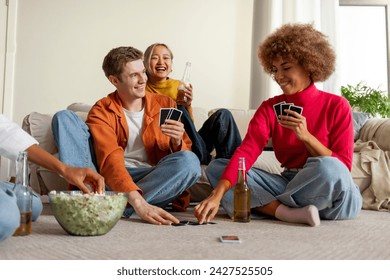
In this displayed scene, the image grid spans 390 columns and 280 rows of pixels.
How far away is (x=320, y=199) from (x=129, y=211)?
835 millimetres

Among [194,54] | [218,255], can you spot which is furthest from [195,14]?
[218,255]

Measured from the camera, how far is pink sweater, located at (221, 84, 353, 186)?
211cm

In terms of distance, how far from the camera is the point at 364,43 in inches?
191

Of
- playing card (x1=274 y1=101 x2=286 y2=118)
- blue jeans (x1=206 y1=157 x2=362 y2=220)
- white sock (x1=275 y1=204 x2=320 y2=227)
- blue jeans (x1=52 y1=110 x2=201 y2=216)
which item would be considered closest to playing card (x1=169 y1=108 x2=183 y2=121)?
blue jeans (x1=52 y1=110 x2=201 y2=216)

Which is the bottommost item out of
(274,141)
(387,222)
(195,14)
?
(387,222)

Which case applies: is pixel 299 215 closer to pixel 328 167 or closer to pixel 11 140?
pixel 328 167

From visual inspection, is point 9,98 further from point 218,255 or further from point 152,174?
point 218,255

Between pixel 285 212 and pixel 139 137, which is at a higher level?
pixel 139 137

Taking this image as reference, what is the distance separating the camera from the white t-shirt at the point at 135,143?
2.41m

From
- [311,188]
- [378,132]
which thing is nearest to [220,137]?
[311,188]

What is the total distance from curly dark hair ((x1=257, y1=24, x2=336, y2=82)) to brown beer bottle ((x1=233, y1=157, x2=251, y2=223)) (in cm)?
55

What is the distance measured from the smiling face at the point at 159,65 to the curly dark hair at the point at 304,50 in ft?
2.73

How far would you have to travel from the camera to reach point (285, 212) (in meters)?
2.10

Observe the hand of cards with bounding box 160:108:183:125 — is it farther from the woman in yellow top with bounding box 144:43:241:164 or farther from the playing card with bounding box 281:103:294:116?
the playing card with bounding box 281:103:294:116
